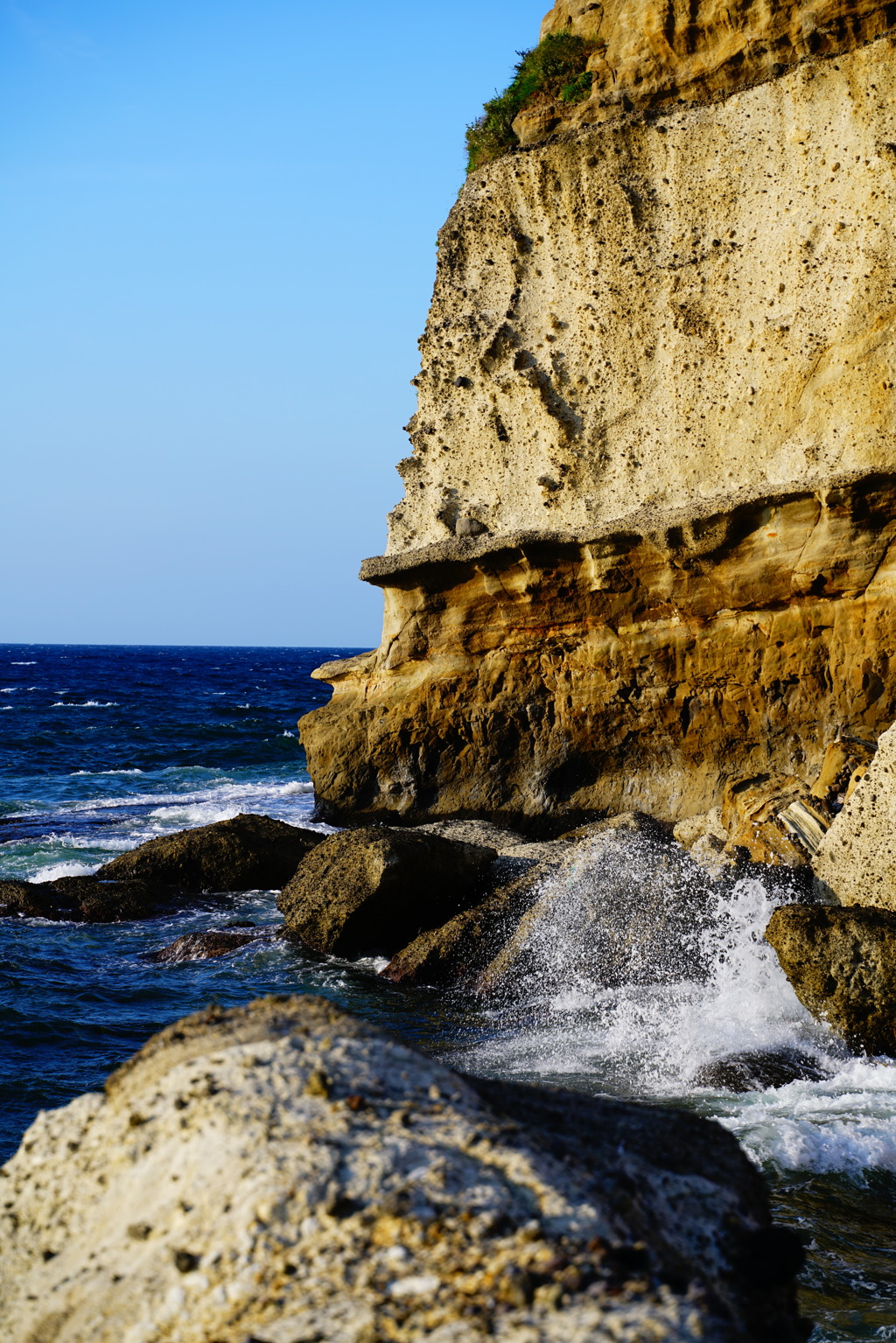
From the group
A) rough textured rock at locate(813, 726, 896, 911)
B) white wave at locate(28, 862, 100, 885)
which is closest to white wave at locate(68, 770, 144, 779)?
white wave at locate(28, 862, 100, 885)

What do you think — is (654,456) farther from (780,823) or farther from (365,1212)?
(365,1212)

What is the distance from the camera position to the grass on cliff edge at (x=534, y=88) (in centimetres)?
1429

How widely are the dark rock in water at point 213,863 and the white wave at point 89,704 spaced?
26.5m

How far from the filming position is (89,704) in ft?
128

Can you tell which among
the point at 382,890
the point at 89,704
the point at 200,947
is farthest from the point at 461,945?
the point at 89,704

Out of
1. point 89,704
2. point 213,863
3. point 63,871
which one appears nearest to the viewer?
point 213,863

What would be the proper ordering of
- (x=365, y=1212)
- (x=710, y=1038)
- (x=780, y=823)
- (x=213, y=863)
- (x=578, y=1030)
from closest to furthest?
(x=365, y=1212)
(x=710, y=1038)
(x=578, y=1030)
(x=780, y=823)
(x=213, y=863)

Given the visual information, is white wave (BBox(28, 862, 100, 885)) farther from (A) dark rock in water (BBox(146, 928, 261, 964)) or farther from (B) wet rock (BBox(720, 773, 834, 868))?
(B) wet rock (BBox(720, 773, 834, 868))

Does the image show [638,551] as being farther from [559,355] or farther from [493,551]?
[559,355]

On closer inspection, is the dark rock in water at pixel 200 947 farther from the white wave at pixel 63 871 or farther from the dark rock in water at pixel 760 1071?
the dark rock in water at pixel 760 1071

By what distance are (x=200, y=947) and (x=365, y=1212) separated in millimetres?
8230

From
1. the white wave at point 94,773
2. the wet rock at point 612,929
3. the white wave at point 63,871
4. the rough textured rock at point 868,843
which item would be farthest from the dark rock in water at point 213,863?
the white wave at point 94,773

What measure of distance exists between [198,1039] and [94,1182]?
49 cm

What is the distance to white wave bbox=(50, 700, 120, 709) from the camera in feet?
125
